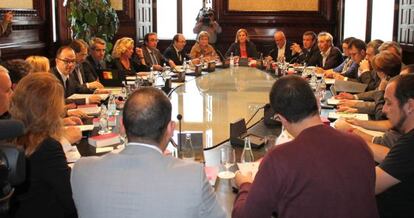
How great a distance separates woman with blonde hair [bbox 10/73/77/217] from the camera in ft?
7.04

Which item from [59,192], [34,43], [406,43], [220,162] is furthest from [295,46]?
[59,192]

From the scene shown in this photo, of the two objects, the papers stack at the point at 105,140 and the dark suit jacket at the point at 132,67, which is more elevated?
the dark suit jacket at the point at 132,67

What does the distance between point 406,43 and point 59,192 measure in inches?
274

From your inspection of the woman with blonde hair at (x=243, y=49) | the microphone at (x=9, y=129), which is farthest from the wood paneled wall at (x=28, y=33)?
the microphone at (x=9, y=129)

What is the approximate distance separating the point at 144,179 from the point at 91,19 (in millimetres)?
6902

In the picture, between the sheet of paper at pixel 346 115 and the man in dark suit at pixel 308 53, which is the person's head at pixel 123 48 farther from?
the sheet of paper at pixel 346 115

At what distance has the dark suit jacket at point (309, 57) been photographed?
→ 8078mm

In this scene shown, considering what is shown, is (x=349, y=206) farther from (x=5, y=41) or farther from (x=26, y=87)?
(x=5, y=41)

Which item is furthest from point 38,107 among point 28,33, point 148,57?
point 148,57

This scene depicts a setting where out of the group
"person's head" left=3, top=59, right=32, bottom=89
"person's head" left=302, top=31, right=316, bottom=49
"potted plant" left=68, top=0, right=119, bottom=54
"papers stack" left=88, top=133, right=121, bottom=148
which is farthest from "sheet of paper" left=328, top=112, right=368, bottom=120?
"potted plant" left=68, top=0, right=119, bottom=54

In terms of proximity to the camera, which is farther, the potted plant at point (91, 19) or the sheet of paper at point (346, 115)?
the potted plant at point (91, 19)

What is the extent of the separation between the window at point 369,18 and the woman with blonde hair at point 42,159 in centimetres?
779

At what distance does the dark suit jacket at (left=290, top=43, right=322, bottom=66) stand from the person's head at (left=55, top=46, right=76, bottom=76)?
163 inches

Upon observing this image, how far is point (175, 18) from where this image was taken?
10828 millimetres
